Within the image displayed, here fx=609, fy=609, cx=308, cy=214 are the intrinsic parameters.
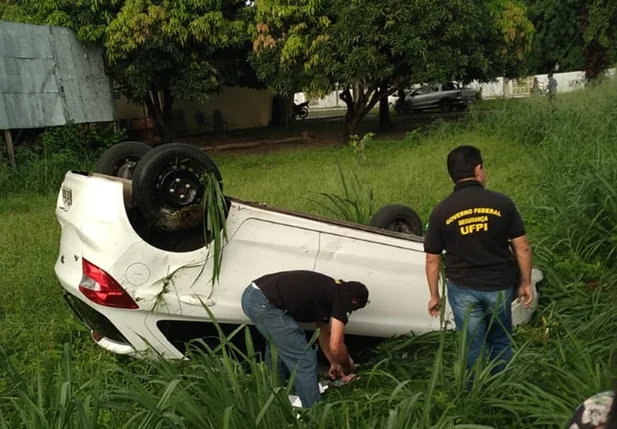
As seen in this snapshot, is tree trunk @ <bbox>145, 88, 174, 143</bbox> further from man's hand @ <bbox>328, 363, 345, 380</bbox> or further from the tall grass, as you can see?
man's hand @ <bbox>328, 363, 345, 380</bbox>

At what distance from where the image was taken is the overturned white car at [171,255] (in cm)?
315

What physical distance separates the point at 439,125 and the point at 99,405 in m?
Answer: 13.0

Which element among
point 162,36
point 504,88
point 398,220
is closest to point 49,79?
point 162,36

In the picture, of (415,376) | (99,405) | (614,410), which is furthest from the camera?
(415,376)

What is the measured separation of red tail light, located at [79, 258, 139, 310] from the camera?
3.13 m

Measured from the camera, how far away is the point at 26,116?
1121 cm

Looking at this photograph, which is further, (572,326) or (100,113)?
(100,113)

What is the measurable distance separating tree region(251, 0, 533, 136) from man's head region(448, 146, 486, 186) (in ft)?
32.4

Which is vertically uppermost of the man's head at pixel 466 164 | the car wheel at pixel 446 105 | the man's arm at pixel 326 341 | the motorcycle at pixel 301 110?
the motorcycle at pixel 301 110

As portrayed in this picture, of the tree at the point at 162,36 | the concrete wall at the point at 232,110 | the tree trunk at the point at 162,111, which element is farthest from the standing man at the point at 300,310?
the concrete wall at the point at 232,110

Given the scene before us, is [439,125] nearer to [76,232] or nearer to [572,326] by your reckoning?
[572,326]

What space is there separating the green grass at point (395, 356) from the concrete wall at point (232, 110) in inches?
547

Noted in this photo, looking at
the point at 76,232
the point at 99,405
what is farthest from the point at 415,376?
the point at 76,232

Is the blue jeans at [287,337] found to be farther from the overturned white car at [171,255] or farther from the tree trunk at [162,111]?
the tree trunk at [162,111]
